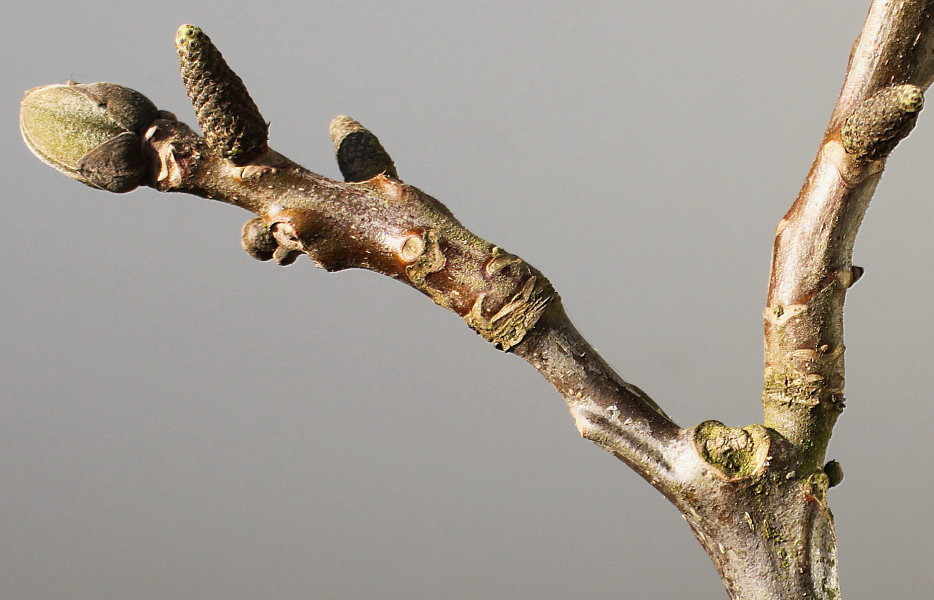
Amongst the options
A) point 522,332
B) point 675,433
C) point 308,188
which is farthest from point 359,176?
point 675,433

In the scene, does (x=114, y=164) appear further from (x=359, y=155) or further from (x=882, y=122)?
(x=882, y=122)

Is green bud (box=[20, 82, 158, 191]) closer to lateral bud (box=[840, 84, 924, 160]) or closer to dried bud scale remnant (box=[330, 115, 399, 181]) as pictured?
dried bud scale remnant (box=[330, 115, 399, 181])

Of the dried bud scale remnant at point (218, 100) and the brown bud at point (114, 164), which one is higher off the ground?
the dried bud scale remnant at point (218, 100)

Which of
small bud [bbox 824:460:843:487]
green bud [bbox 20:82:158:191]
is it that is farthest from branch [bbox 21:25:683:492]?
small bud [bbox 824:460:843:487]

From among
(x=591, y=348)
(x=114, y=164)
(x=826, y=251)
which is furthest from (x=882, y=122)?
(x=114, y=164)

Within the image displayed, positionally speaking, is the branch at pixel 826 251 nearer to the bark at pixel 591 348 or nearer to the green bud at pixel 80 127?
the bark at pixel 591 348

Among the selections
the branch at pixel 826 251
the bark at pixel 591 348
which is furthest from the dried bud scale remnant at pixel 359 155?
the branch at pixel 826 251
